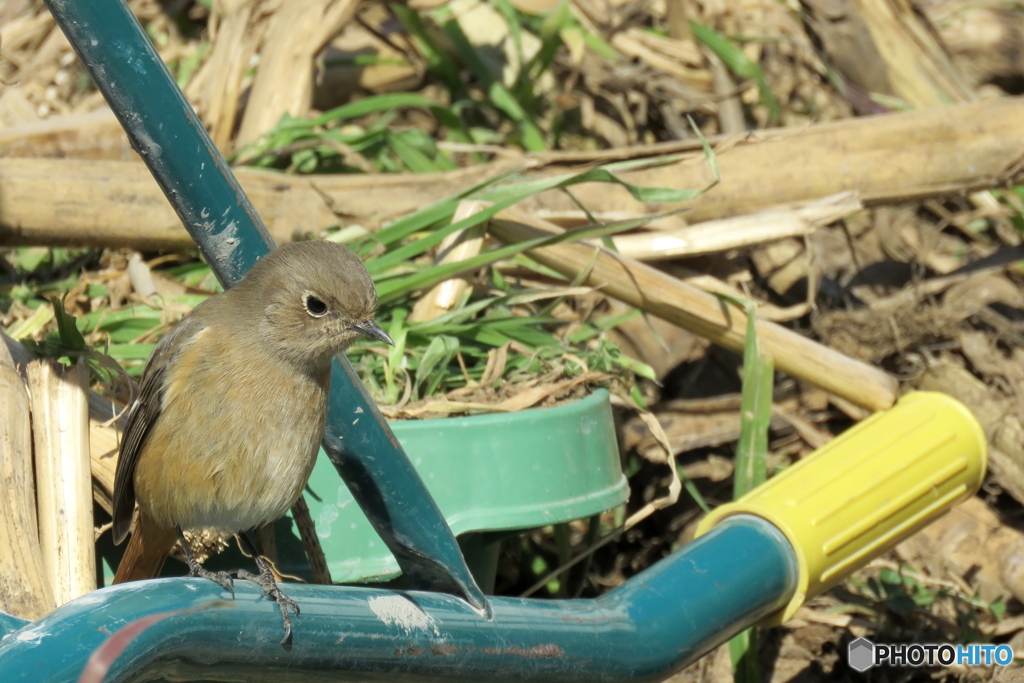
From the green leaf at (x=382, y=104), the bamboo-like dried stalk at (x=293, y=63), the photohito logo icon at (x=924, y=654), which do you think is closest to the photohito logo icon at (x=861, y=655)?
the photohito logo icon at (x=924, y=654)

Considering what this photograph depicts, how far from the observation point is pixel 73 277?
370cm

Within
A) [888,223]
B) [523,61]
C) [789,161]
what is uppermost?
[523,61]

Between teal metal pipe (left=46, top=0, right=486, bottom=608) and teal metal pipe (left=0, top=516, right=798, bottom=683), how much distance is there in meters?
0.14

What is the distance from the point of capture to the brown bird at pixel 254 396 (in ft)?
7.66

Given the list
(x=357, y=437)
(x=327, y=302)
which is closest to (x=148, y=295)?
(x=327, y=302)

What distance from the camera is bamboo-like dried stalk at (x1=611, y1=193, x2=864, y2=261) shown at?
3752 mm

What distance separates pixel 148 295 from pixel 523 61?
2.49 m

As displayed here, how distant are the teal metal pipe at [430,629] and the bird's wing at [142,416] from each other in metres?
0.73

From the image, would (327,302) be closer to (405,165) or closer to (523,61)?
(405,165)

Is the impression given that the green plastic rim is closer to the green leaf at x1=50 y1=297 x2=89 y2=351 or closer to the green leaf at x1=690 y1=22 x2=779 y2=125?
the green leaf at x1=50 y1=297 x2=89 y2=351


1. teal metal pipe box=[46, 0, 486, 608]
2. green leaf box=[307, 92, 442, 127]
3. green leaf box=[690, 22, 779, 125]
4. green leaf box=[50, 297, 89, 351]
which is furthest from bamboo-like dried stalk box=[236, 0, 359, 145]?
teal metal pipe box=[46, 0, 486, 608]

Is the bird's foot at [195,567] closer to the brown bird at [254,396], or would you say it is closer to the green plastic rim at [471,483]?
the brown bird at [254,396]

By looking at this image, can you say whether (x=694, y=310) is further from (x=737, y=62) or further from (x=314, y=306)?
(x=737, y=62)

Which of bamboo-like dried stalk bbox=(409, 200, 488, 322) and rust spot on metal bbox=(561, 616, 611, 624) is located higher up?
bamboo-like dried stalk bbox=(409, 200, 488, 322)
